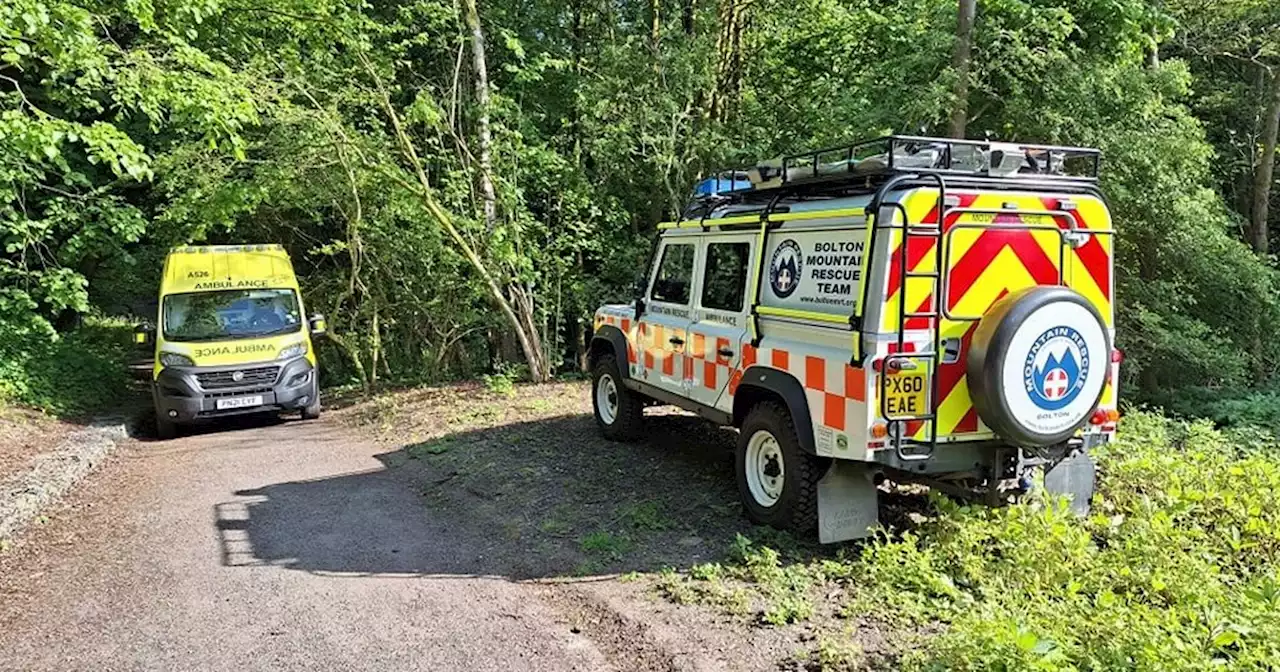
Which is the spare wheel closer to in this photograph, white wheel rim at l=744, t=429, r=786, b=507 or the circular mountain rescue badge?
the circular mountain rescue badge

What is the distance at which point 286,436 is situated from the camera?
10195 millimetres

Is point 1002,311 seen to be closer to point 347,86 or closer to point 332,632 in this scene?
point 332,632

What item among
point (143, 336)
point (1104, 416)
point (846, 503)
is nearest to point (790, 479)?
point (846, 503)

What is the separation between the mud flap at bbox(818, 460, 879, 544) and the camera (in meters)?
5.02

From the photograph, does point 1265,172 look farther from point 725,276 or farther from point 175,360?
point 175,360

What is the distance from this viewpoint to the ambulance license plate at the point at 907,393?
4566 millimetres

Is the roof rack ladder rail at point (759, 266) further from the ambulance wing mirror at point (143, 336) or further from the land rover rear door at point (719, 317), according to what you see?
the ambulance wing mirror at point (143, 336)

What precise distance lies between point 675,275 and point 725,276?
0.85 metres

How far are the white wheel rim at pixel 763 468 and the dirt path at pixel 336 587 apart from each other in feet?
0.99

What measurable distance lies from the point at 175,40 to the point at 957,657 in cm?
965

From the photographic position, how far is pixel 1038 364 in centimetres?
454

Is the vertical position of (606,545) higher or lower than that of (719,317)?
lower

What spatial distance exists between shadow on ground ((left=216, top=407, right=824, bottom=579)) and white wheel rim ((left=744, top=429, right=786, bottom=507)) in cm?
23

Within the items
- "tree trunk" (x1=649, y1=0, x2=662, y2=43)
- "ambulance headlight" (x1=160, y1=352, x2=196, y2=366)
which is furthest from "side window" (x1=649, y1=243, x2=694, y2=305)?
"tree trunk" (x1=649, y1=0, x2=662, y2=43)
